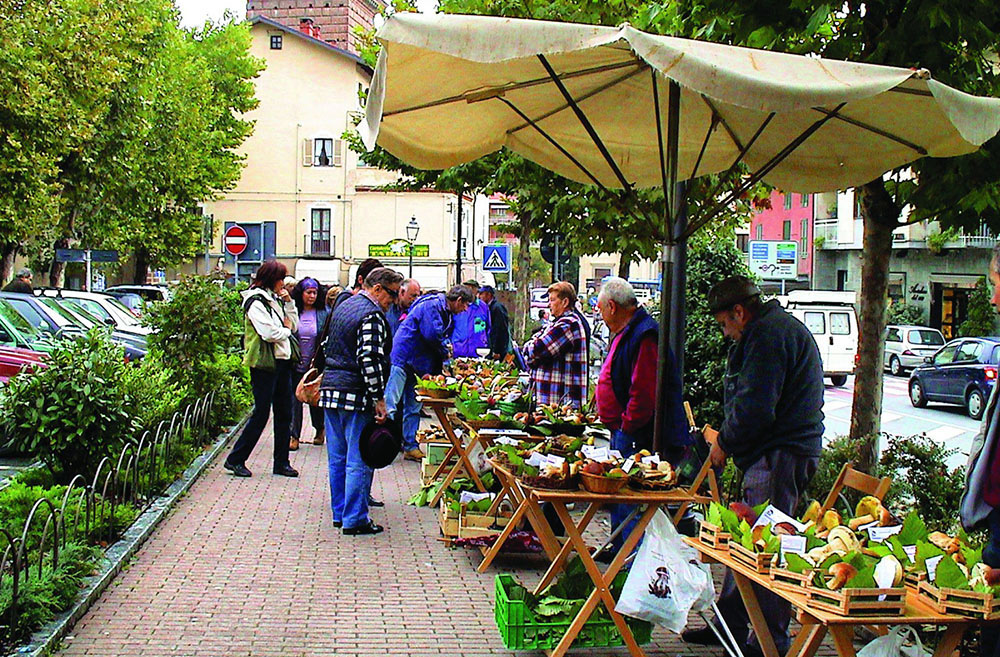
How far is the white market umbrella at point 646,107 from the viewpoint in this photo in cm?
426

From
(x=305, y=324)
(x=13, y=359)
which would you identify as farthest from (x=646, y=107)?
(x=13, y=359)

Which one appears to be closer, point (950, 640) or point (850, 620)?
point (850, 620)

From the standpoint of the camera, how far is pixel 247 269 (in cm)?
3048

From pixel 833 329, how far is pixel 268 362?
23.4m

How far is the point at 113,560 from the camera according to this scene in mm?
7273

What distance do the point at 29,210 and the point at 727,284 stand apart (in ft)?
Result: 59.9

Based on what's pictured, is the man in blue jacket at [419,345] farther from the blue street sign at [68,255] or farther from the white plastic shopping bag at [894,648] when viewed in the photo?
→ the blue street sign at [68,255]

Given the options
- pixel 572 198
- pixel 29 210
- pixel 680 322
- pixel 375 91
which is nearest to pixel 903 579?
pixel 375 91

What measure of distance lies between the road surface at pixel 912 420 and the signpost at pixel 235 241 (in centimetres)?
1235

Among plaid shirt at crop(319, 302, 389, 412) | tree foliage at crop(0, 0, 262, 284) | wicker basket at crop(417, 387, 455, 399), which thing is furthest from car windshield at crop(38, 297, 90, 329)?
plaid shirt at crop(319, 302, 389, 412)

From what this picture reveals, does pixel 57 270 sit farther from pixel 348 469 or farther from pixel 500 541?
pixel 500 541

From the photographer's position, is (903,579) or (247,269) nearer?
(903,579)

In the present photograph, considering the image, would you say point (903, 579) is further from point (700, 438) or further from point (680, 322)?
point (700, 438)

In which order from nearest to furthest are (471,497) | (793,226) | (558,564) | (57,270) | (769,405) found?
1. (769,405)
2. (558,564)
3. (471,497)
4. (57,270)
5. (793,226)
